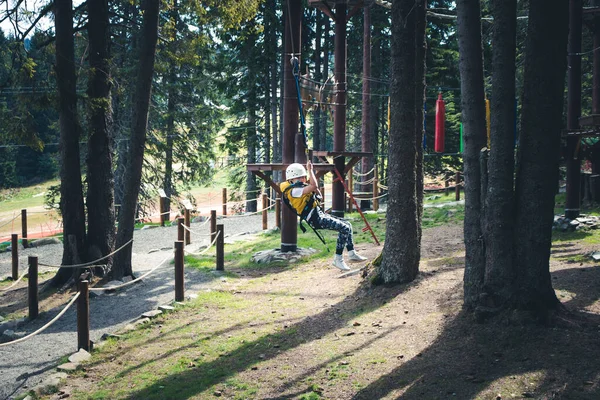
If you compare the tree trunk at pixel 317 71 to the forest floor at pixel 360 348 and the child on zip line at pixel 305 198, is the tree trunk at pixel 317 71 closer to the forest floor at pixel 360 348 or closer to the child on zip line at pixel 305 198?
the child on zip line at pixel 305 198

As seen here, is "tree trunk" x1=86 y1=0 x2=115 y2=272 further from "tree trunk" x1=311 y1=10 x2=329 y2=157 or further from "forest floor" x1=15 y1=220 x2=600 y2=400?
"tree trunk" x1=311 y1=10 x2=329 y2=157

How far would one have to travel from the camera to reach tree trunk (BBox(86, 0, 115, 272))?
514 inches

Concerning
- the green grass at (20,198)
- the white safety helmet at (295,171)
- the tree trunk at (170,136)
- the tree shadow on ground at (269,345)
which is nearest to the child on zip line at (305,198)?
the white safety helmet at (295,171)

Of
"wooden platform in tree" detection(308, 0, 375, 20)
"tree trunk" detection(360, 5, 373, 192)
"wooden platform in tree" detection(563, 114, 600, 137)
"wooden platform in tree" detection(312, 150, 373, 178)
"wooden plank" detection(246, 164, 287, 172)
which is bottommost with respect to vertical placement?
"wooden plank" detection(246, 164, 287, 172)

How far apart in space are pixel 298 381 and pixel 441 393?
1.66m

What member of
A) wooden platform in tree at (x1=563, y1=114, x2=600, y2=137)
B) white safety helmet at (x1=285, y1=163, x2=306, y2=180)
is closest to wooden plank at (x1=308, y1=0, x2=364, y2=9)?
Answer: wooden platform in tree at (x1=563, y1=114, x2=600, y2=137)

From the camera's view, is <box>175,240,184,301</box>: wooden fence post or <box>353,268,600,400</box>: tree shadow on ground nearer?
<box>353,268,600,400</box>: tree shadow on ground

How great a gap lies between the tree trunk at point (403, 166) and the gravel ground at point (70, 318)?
4.51 m

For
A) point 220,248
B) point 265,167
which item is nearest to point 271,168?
point 265,167

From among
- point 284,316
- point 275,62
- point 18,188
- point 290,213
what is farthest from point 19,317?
point 18,188

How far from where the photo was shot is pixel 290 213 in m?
14.4

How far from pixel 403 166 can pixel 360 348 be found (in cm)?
329

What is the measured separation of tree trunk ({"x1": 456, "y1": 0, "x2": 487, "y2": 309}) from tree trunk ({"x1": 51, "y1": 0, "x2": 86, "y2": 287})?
8538mm

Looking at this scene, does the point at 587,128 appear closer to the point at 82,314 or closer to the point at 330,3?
the point at 330,3
